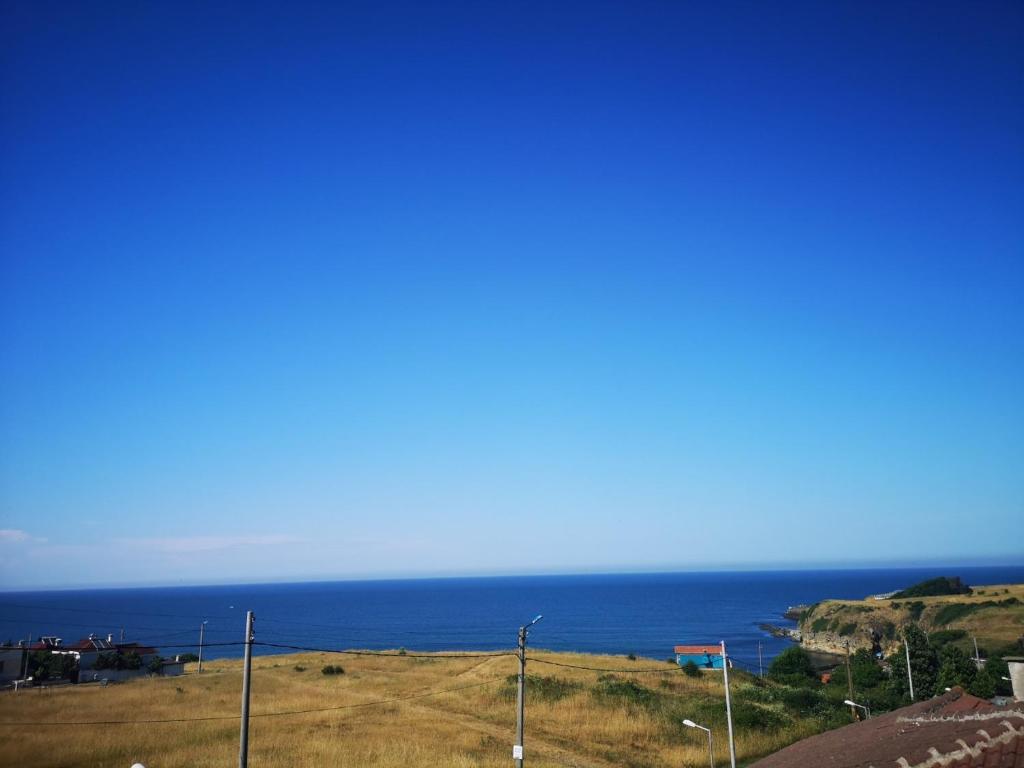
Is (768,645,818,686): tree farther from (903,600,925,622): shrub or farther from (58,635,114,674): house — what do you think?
(58,635,114,674): house

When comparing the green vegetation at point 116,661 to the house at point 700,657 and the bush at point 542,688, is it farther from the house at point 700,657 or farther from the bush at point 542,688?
the house at point 700,657

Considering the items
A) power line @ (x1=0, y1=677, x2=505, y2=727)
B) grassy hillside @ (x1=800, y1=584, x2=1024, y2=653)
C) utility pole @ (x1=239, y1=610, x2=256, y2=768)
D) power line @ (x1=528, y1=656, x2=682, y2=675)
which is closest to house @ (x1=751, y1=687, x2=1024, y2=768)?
utility pole @ (x1=239, y1=610, x2=256, y2=768)

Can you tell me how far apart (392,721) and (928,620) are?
10117 centimetres

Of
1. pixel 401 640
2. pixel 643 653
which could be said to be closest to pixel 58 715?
pixel 643 653

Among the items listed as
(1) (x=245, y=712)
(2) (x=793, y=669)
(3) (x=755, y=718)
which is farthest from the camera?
(2) (x=793, y=669)

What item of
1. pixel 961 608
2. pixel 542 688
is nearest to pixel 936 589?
pixel 961 608

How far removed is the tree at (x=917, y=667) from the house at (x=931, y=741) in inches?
1813

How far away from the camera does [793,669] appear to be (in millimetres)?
72375

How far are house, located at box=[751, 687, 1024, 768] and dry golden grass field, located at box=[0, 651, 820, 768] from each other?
719 inches

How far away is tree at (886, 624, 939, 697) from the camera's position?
5572cm

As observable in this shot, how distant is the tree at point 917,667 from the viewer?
183 ft

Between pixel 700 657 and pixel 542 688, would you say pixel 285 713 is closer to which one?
pixel 542 688

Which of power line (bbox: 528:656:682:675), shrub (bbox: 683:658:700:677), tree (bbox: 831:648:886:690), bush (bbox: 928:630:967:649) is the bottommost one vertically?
bush (bbox: 928:630:967:649)

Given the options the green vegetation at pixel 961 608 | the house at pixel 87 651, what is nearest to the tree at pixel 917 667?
the green vegetation at pixel 961 608
